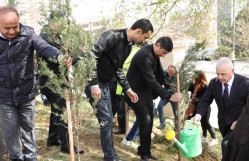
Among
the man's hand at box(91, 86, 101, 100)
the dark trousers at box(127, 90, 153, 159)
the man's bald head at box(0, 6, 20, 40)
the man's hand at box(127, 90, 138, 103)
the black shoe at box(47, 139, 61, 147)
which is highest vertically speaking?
the man's bald head at box(0, 6, 20, 40)

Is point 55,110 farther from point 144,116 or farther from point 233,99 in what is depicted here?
→ point 233,99

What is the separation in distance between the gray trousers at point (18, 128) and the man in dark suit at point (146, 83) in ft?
5.41

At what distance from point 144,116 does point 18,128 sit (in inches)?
73.0

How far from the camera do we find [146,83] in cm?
404

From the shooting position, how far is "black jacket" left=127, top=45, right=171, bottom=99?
3824 mm

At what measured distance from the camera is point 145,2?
7.52 metres

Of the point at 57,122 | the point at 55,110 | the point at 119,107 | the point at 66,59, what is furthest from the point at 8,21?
the point at 119,107

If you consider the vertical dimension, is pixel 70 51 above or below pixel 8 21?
below

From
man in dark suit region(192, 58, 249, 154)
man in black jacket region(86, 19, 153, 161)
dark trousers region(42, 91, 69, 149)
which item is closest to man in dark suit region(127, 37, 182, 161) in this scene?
man in black jacket region(86, 19, 153, 161)

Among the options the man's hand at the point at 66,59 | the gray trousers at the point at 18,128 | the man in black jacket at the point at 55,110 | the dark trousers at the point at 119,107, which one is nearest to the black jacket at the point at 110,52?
the man in black jacket at the point at 55,110

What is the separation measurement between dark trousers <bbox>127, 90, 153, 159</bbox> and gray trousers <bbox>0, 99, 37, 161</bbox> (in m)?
1.65

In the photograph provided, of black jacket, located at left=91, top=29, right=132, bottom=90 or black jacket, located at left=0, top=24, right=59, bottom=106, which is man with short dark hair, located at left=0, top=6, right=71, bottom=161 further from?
black jacket, located at left=91, top=29, right=132, bottom=90

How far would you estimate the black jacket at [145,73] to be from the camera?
382cm

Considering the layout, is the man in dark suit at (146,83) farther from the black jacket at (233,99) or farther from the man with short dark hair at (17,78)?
the man with short dark hair at (17,78)
